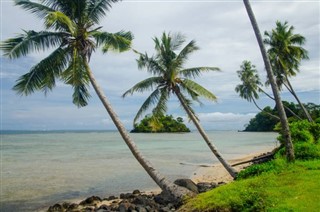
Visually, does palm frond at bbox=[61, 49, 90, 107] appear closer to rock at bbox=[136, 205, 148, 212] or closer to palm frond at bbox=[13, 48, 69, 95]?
palm frond at bbox=[13, 48, 69, 95]

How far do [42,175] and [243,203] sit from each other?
1771cm

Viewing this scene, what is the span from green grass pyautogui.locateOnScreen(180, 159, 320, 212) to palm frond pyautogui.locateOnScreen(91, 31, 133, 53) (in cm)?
677

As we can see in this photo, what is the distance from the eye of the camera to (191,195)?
37.2ft

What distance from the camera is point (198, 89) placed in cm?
1611

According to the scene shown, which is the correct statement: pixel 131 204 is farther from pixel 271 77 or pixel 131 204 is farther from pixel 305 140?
pixel 305 140

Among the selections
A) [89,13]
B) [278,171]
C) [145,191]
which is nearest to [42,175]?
[145,191]

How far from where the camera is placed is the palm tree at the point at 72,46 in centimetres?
1219

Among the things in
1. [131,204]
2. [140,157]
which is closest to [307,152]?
[140,157]

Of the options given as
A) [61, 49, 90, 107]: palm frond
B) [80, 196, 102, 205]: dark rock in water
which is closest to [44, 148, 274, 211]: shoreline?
[80, 196, 102, 205]: dark rock in water

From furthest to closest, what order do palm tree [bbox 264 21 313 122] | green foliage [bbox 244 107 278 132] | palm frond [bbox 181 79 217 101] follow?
green foliage [bbox 244 107 278 132] < palm tree [bbox 264 21 313 122] < palm frond [bbox 181 79 217 101]

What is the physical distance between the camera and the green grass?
784 centimetres

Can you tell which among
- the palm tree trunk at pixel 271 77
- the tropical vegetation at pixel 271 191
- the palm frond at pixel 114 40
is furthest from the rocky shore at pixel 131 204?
the palm frond at pixel 114 40

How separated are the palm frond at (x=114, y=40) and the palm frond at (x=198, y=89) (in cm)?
407

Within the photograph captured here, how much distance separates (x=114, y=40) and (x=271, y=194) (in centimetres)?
806
